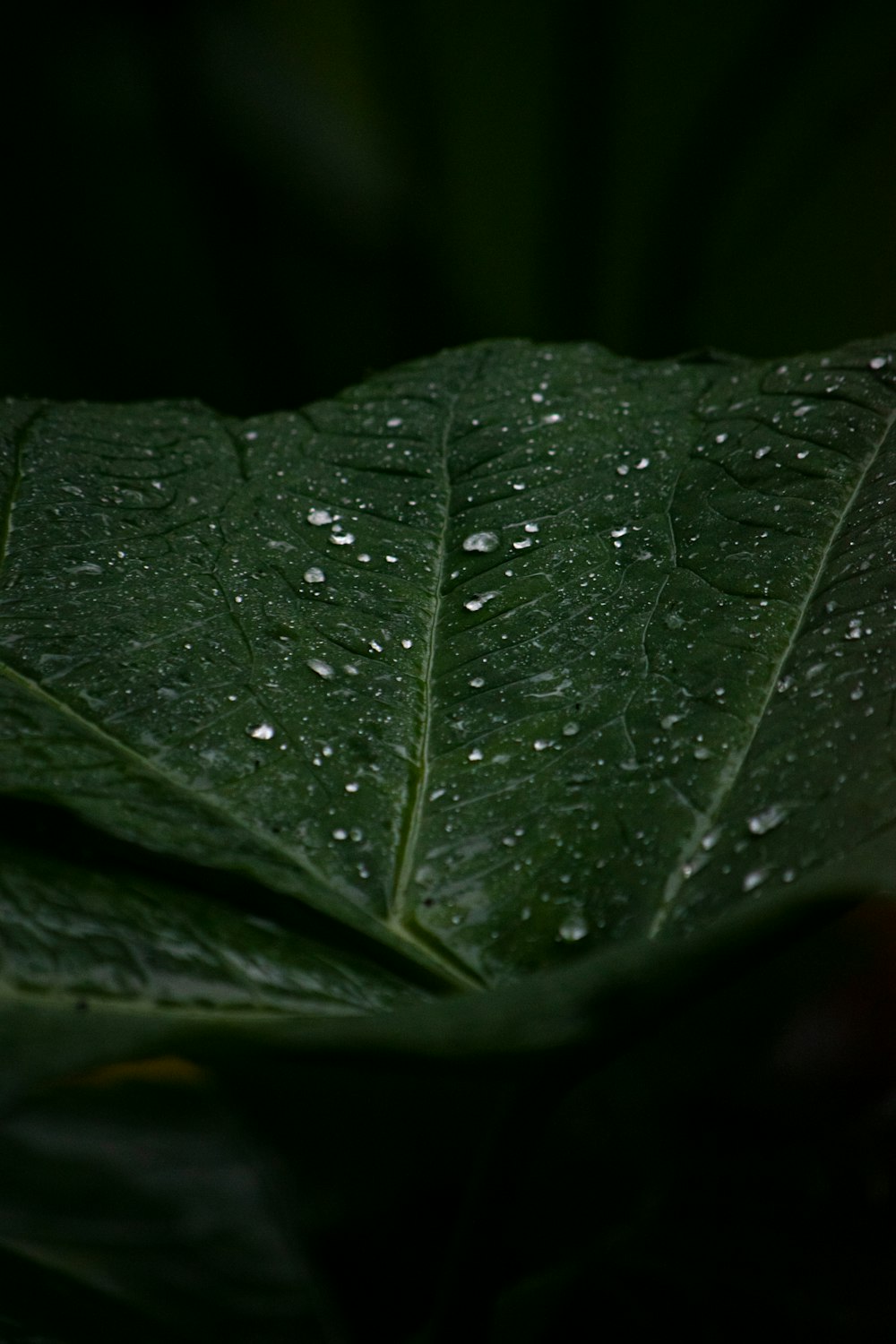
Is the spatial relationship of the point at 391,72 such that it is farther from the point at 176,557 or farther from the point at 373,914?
the point at 373,914

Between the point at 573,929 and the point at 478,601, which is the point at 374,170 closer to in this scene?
the point at 478,601

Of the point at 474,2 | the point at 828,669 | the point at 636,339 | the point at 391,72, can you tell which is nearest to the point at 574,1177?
the point at 828,669

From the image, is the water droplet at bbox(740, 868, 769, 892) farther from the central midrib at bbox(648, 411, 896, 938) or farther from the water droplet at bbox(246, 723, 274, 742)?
the water droplet at bbox(246, 723, 274, 742)

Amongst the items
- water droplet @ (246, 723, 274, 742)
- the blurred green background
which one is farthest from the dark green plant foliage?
the blurred green background

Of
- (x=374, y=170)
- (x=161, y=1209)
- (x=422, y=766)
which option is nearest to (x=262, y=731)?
(x=422, y=766)

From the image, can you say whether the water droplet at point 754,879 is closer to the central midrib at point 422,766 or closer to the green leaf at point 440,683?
the green leaf at point 440,683

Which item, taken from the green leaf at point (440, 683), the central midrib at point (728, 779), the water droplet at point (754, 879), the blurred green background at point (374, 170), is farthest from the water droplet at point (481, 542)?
the blurred green background at point (374, 170)

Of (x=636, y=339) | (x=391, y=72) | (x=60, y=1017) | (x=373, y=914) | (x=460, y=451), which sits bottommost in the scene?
(x=60, y=1017)
